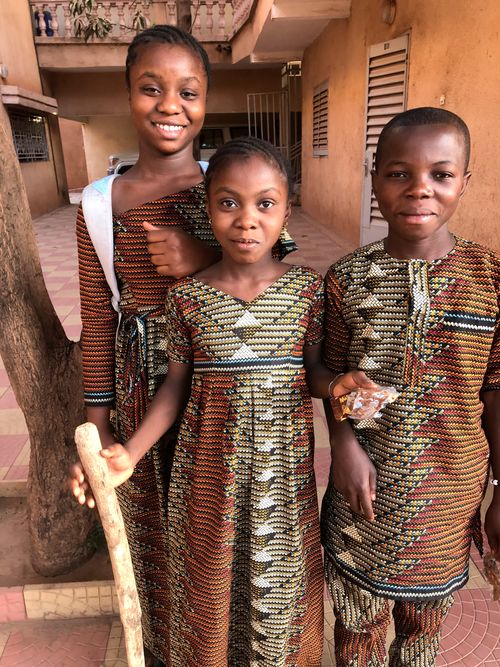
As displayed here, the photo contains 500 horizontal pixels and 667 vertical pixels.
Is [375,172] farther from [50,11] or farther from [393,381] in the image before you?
[50,11]

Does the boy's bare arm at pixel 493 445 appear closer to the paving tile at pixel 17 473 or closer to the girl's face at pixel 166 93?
the girl's face at pixel 166 93

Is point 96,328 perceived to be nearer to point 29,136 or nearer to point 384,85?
point 384,85

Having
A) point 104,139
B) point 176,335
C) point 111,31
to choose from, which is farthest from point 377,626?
point 104,139

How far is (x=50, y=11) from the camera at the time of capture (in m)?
12.6

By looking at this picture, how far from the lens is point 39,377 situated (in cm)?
188

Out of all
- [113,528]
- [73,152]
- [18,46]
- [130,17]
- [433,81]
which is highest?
[130,17]

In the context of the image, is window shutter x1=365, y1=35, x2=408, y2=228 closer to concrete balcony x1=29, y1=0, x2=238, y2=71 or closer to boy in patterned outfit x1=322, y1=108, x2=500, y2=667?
boy in patterned outfit x1=322, y1=108, x2=500, y2=667

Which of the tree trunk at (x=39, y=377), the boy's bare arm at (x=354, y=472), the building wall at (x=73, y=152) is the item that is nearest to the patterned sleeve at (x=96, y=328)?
the tree trunk at (x=39, y=377)

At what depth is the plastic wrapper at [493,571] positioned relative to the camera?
1.28m

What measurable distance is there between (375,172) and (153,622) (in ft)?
4.91

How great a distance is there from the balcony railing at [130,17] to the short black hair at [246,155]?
39.5ft

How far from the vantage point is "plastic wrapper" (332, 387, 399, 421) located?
106 centimetres

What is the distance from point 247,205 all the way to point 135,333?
1.47 ft

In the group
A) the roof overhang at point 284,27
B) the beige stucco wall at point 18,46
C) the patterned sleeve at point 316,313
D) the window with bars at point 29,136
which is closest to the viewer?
the patterned sleeve at point 316,313
